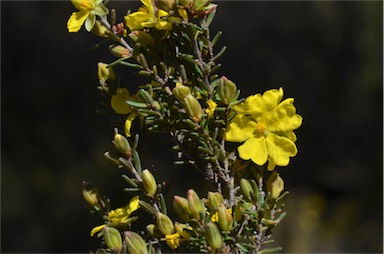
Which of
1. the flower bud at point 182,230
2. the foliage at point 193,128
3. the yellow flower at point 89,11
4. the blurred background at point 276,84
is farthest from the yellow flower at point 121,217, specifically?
the blurred background at point 276,84

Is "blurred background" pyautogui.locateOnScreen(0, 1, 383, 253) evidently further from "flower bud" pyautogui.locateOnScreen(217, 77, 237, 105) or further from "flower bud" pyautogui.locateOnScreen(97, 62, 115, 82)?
"flower bud" pyautogui.locateOnScreen(217, 77, 237, 105)

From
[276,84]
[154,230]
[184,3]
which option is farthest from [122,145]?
[276,84]

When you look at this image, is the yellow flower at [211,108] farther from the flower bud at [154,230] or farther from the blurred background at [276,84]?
the blurred background at [276,84]

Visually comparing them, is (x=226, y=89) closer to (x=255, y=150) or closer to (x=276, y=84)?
(x=255, y=150)

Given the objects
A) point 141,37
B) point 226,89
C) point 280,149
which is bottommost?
point 280,149
